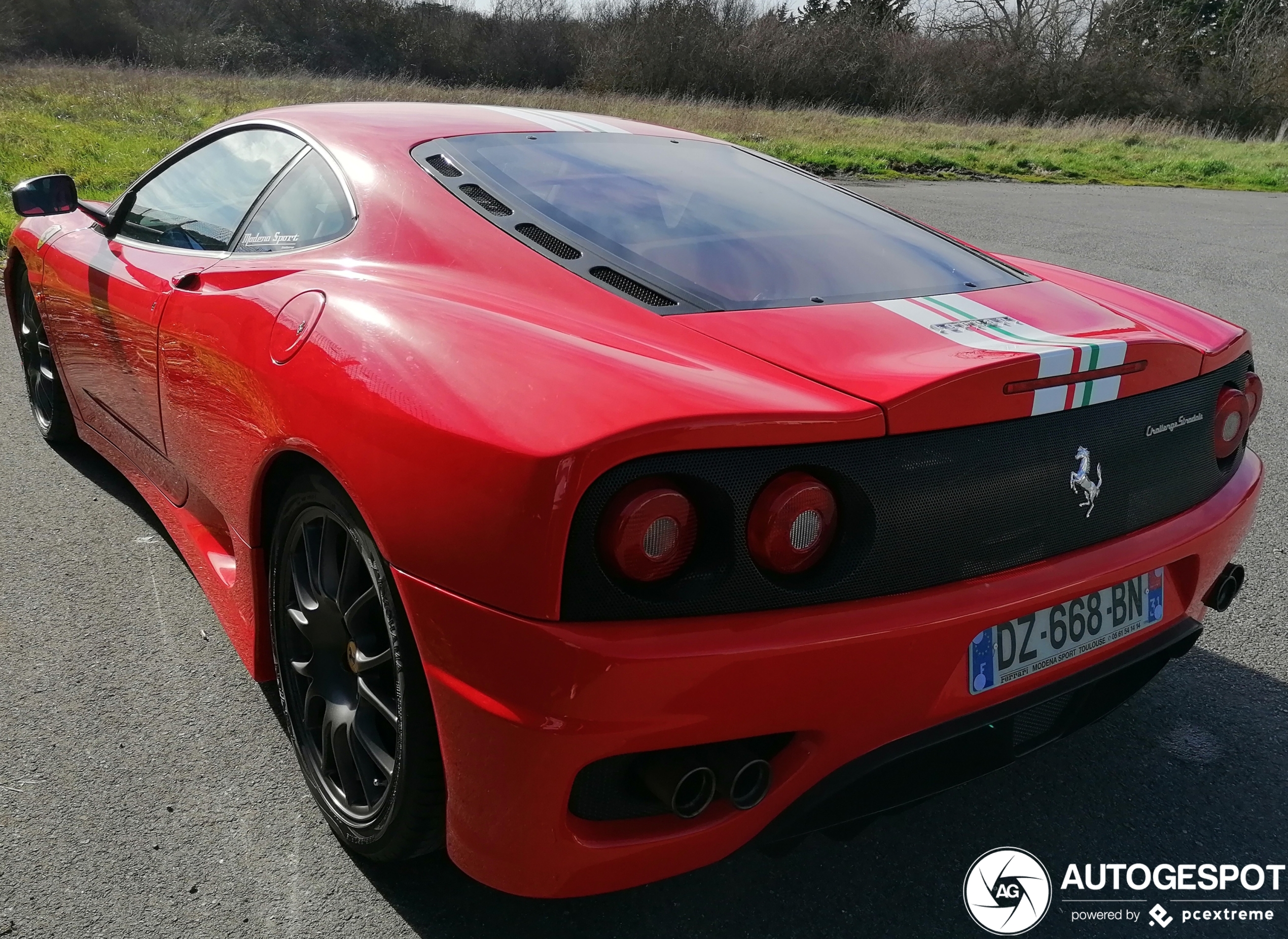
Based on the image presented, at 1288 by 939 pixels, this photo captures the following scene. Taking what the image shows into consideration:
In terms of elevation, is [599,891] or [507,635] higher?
[507,635]

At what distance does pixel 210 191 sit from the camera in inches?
109

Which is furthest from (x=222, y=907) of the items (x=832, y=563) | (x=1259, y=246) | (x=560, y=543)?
(x=1259, y=246)

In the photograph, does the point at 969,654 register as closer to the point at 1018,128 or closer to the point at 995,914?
the point at 995,914

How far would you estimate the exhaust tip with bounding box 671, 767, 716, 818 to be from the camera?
141 centimetres

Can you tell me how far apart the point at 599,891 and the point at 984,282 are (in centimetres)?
145

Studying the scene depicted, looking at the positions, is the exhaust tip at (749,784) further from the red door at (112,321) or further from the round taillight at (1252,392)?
the red door at (112,321)

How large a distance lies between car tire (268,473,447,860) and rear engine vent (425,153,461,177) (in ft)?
2.48

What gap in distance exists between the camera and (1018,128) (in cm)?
2433

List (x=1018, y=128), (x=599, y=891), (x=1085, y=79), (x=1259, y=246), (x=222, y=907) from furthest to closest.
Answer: (x=1085, y=79), (x=1018, y=128), (x=1259, y=246), (x=222, y=907), (x=599, y=891)

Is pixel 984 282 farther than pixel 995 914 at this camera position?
Yes

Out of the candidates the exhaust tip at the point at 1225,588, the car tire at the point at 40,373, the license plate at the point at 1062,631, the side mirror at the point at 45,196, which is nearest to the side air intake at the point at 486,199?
the license plate at the point at 1062,631

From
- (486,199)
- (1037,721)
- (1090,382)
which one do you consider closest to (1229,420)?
(1090,382)

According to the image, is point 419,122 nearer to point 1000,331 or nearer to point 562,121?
point 562,121

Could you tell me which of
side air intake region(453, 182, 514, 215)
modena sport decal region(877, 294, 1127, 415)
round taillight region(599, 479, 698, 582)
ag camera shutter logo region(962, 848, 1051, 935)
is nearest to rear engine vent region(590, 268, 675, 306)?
side air intake region(453, 182, 514, 215)
